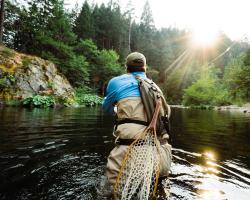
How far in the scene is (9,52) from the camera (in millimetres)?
22547

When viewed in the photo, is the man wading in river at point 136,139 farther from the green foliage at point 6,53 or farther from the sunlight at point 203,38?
the sunlight at point 203,38

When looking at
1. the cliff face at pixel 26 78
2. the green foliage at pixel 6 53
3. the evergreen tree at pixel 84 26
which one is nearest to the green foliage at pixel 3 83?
the cliff face at pixel 26 78

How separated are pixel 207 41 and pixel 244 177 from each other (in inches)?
3118

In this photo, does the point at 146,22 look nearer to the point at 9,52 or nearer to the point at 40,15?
the point at 40,15

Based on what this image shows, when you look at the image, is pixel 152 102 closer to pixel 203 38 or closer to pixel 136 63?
pixel 136 63

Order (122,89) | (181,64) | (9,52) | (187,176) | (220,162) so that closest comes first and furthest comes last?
(122,89) < (187,176) < (220,162) < (9,52) < (181,64)

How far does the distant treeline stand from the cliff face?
3.96 metres

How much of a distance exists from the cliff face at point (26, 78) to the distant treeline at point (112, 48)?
396cm

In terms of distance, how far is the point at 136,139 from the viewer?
275 centimetres

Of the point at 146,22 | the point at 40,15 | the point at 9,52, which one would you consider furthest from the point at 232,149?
the point at 146,22

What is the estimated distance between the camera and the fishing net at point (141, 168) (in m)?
2.59

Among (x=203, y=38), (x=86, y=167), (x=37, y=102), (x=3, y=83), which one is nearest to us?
(x=86, y=167)

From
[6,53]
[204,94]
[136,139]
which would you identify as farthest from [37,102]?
[204,94]

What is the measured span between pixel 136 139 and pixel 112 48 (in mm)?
52703
